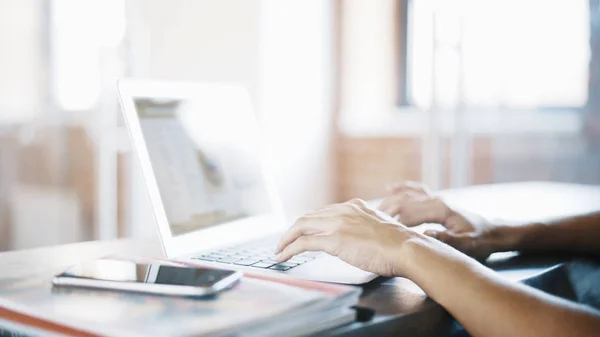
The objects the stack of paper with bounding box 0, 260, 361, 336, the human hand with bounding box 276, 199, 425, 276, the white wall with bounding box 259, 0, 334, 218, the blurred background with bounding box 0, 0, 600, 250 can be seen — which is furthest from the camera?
the white wall with bounding box 259, 0, 334, 218

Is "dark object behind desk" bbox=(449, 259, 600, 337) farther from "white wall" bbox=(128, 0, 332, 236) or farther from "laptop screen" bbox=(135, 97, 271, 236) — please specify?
"white wall" bbox=(128, 0, 332, 236)

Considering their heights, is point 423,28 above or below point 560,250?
above

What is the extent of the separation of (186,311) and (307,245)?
0.25 m

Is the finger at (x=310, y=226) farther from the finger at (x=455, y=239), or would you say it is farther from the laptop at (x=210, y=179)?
the finger at (x=455, y=239)

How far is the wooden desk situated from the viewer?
0.60 m

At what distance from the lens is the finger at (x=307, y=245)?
71cm

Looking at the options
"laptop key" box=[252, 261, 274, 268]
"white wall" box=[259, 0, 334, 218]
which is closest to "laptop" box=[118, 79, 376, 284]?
"laptop key" box=[252, 261, 274, 268]

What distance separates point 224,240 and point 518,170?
1.98 meters

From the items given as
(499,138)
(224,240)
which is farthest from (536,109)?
(224,240)

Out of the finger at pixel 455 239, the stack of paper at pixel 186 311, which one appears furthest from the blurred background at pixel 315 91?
the stack of paper at pixel 186 311

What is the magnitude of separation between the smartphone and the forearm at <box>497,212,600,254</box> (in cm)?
50

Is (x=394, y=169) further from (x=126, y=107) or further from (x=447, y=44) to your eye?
(x=126, y=107)

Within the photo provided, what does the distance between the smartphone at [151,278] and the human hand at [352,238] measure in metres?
0.14

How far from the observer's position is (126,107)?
0.87 metres
